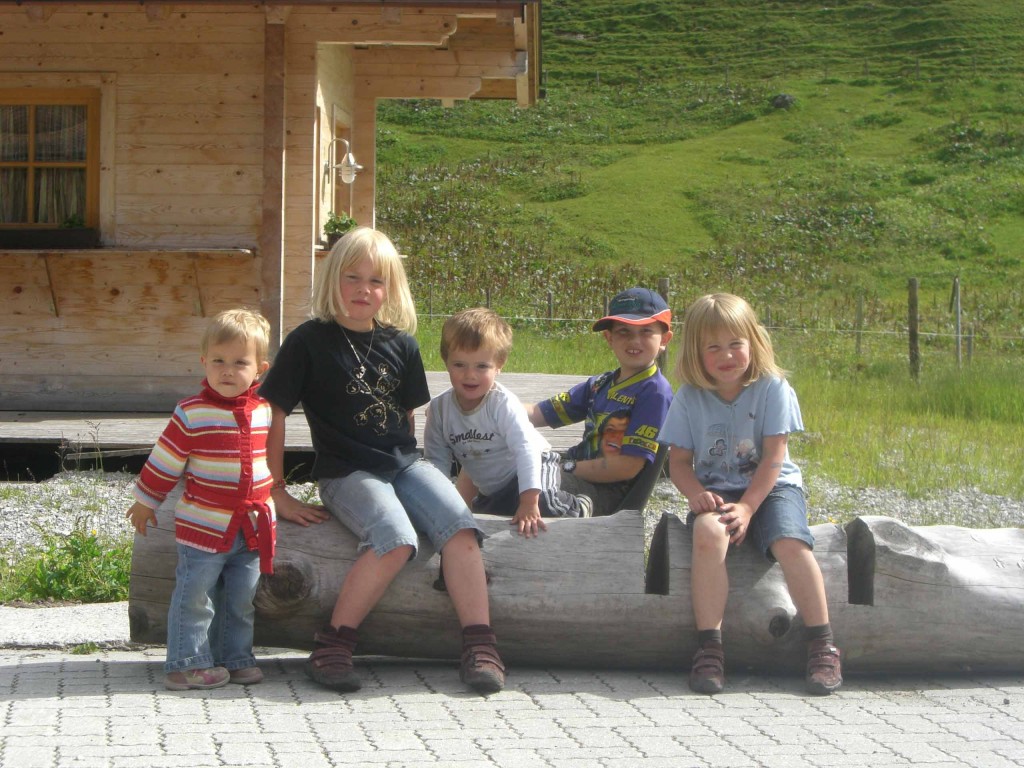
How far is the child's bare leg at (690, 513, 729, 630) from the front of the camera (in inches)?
177

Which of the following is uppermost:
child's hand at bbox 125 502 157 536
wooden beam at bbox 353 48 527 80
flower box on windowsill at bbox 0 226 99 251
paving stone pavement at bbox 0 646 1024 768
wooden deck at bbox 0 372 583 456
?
wooden beam at bbox 353 48 527 80

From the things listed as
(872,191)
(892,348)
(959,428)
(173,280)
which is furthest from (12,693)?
(872,191)

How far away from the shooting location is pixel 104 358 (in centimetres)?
1007

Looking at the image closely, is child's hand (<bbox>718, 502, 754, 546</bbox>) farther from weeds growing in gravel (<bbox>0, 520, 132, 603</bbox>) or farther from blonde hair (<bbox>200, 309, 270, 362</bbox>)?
weeds growing in gravel (<bbox>0, 520, 132, 603</bbox>)

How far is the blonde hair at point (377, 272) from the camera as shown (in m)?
4.72

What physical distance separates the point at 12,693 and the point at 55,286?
20.3 ft

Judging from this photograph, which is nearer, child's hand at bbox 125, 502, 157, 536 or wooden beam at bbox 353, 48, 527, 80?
child's hand at bbox 125, 502, 157, 536

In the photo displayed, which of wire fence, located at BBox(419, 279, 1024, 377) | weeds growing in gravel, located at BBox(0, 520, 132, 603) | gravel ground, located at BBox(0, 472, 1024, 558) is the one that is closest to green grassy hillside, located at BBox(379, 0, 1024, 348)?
wire fence, located at BBox(419, 279, 1024, 377)

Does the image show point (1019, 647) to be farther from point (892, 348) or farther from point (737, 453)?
point (892, 348)

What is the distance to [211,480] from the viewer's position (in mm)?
4414

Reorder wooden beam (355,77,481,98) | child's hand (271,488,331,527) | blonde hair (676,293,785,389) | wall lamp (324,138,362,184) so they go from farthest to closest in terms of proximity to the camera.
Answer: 1. wooden beam (355,77,481,98)
2. wall lamp (324,138,362,184)
3. blonde hair (676,293,785,389)
4. child's hand (271,488,331,527)

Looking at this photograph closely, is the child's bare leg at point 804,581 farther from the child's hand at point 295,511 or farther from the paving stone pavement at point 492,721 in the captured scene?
the child's hand at point 295,511

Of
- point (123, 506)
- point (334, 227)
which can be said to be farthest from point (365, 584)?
point (334, 227)

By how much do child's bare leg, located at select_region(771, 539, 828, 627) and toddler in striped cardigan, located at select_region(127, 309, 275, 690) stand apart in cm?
173
